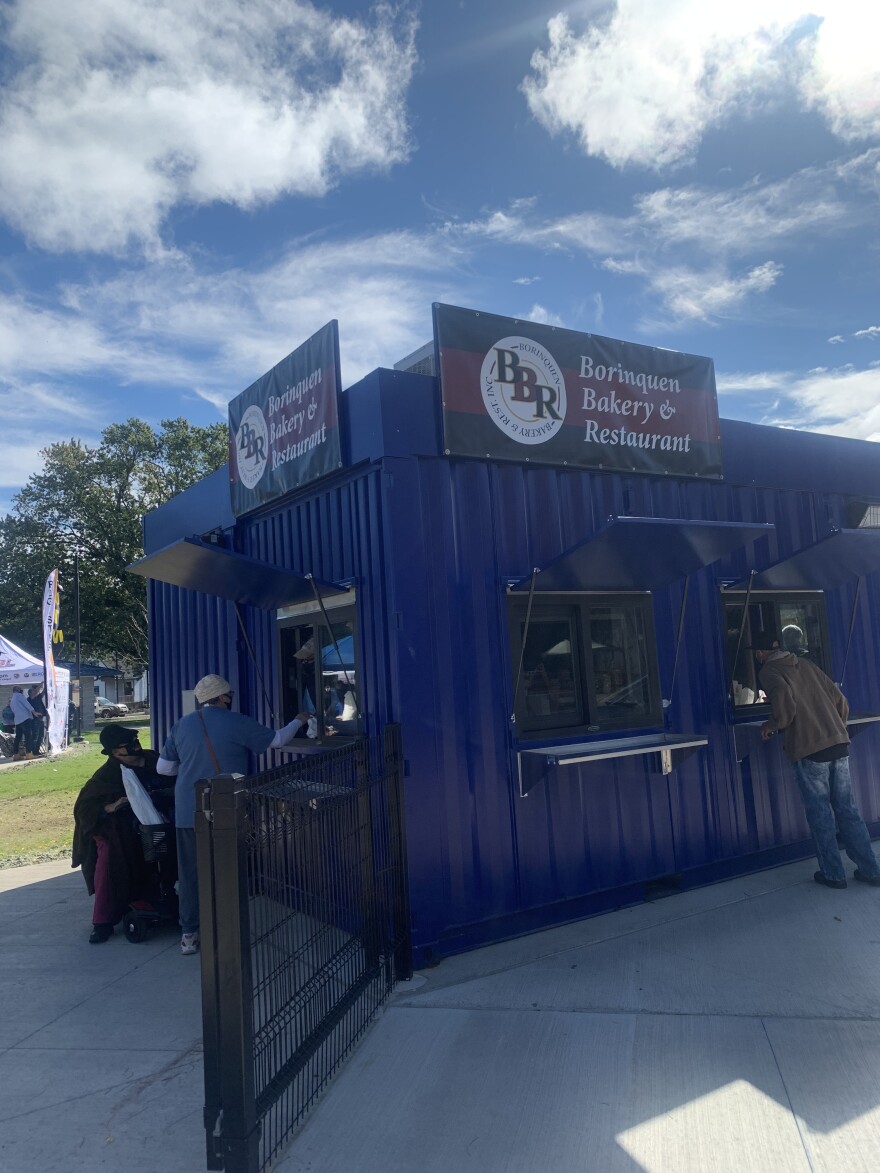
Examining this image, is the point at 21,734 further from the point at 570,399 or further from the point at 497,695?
the point at 570,399

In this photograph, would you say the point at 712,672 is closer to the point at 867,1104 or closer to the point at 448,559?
the point at 448,559

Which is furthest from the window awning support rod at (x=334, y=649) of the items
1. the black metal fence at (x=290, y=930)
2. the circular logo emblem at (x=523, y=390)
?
the circular logo emblem at (x=523, y=390)

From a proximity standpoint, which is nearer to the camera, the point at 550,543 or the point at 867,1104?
the point at 867,1104

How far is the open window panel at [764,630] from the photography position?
6777 mm

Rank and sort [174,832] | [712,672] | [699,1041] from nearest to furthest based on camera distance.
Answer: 1. [699,1041]
2. [174,832]
3. [712,672]

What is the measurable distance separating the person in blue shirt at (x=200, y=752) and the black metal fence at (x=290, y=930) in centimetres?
111

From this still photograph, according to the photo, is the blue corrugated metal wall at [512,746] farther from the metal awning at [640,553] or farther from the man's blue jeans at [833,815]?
the man's blue jeans at [833,815]

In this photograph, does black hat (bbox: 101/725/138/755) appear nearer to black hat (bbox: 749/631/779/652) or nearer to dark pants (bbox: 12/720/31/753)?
black hat (bbox: 749/631/779/652)

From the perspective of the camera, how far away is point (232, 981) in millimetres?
2941

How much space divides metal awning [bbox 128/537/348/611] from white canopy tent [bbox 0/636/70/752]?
14.8 m

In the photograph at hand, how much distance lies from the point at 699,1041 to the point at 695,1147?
83 cm

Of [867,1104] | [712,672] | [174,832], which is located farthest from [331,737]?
[867,1104]

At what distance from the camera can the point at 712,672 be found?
6.59 m

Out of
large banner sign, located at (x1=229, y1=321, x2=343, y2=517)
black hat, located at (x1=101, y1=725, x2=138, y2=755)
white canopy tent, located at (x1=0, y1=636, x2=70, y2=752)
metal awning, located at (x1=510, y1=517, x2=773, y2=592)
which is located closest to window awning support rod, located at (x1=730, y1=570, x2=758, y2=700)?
metal awning, located at (x1=510, y1=517, x2=773, y2=592)
